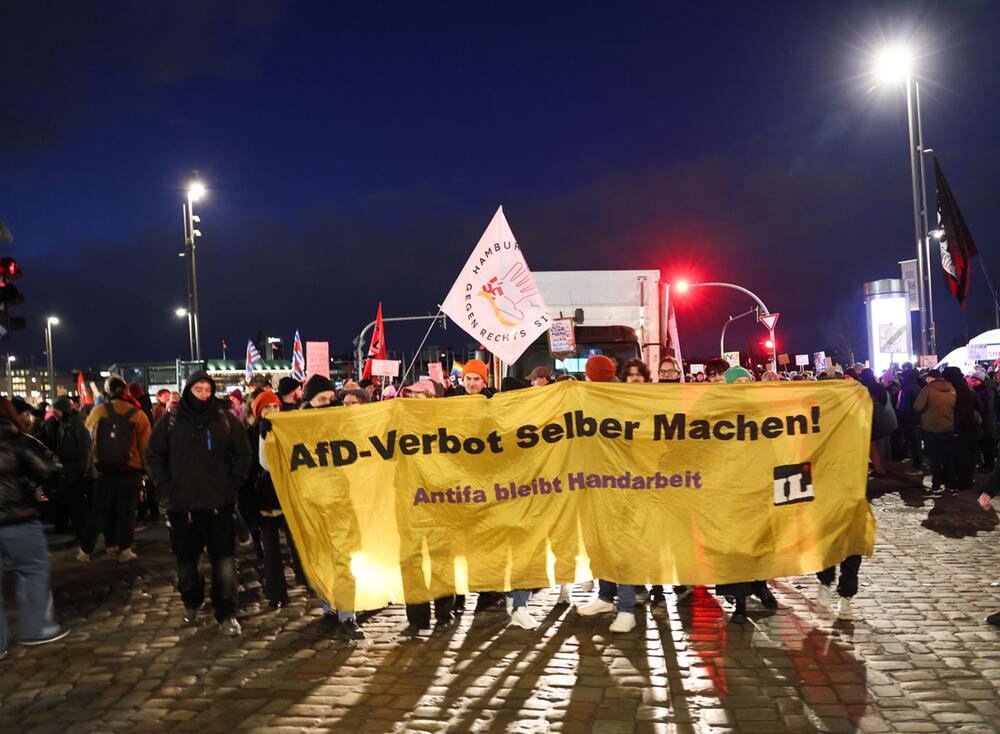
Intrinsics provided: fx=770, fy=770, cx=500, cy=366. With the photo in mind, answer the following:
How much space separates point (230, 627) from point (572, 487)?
2.97 meters

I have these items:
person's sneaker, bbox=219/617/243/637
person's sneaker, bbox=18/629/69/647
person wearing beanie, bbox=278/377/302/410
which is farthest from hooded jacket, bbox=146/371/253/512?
person's sneaker, bbox=18/629/69/647

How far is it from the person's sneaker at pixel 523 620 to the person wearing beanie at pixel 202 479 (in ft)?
7.32

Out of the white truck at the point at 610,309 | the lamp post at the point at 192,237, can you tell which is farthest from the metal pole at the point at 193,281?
the white truck at the point at 610,309

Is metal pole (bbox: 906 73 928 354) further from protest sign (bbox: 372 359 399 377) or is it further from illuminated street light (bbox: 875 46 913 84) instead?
protest sign (bbox: 372 359 399 377)

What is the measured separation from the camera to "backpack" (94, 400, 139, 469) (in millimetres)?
8820

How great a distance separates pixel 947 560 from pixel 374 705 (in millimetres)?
6162

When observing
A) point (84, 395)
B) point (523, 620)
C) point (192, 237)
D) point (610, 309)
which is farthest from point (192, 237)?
point (523, 620)

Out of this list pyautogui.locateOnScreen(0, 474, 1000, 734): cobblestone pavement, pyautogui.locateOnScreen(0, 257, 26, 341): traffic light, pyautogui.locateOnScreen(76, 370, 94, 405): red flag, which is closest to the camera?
pyautogui.locateOnScreen(0, 474, 1000, 734): cobblestone pavement

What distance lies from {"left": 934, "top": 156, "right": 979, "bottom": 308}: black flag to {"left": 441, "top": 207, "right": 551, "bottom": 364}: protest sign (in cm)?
1250

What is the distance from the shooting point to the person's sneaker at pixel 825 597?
20.9ft

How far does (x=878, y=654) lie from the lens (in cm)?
530

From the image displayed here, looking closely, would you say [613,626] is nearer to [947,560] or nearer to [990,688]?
[990,688]

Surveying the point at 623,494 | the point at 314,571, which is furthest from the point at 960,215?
the point at 314,571

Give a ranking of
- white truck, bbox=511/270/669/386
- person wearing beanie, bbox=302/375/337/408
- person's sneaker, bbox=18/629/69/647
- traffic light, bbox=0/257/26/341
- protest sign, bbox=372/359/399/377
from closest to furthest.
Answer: person's sneaker, bbox=18/629/69/647 < person wearing beanie, bbox=302/375/337/408 < traffic light, bbox=0/257/26/341 < white truck, bbox=511/270/669/386 < protest sign, bbox=372/359/399/377
